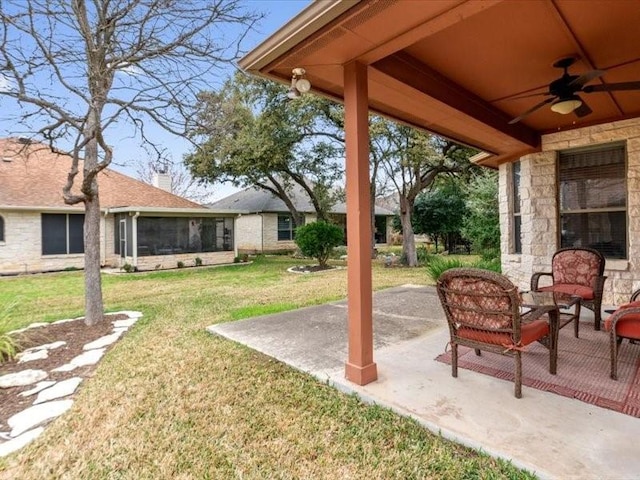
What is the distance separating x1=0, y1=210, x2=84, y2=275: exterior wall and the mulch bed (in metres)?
8.98

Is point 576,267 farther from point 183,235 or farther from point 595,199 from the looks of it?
point 183,235

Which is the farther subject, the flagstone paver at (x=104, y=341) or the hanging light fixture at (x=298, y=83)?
the flagstone paver at (x=104, y=341)

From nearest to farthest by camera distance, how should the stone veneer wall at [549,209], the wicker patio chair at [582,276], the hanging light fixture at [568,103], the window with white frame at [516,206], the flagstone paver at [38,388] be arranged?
the flagstone paver at [38,388], the hanging light fixture at [568,103], the wicker patio chair at [582,276], the stone veneer wall at [549,209], the window with white frame at [516,206]

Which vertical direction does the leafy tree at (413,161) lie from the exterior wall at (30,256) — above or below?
above

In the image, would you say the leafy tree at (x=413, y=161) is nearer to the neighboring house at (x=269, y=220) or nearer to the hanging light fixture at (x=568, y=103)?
the hanging light fixture at (x=568, y=103)

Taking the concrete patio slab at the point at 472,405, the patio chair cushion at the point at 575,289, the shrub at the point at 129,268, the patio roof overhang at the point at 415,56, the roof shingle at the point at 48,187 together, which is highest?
the roof shingle at the point at 48,187

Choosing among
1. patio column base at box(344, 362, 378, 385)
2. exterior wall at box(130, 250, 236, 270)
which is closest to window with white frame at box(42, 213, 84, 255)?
exterior wall at box(130, 250, 236, 270)

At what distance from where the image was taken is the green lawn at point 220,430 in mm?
2018

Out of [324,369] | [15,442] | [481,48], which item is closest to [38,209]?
[15,442]

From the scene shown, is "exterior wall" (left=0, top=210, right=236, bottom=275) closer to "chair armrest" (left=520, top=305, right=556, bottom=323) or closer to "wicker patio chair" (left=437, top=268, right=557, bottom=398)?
"wicker patio chair" (left=437, top=268, right=557, bottom=398)

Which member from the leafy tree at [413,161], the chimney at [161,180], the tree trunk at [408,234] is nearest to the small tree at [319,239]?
the tree trunk at [408,234]

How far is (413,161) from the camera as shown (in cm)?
1163

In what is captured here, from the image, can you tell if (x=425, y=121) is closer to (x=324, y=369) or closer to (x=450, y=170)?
(x=324, y=369)

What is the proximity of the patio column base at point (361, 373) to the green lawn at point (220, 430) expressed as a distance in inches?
6.4
